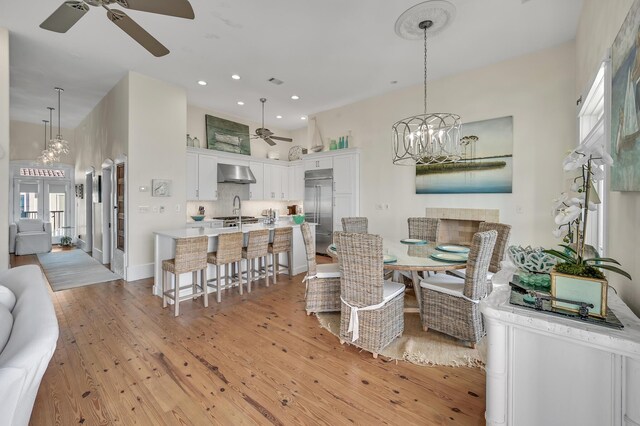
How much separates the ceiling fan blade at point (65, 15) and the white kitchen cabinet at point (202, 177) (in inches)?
144

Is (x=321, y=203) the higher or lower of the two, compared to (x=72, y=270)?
higher

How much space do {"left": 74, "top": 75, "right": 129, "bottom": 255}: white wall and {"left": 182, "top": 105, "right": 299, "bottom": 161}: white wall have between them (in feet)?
3.31

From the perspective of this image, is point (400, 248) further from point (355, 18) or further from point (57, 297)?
point (57, 297)

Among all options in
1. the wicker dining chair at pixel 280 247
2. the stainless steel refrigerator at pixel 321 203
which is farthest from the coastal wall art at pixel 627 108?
the stainless steel refrigerator at pixel 321 203

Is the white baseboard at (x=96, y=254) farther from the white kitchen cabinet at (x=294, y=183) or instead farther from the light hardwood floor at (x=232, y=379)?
the white kitchen cabinet at (x=294, y=183)

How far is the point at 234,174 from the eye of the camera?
21.9 feet

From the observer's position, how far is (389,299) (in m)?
2.52

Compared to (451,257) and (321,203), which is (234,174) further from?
(451,257)

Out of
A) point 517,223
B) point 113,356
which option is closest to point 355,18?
point 517,223

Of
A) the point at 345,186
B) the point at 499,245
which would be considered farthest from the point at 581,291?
the point at 345,186

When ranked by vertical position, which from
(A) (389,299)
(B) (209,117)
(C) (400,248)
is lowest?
(A) (389,299)

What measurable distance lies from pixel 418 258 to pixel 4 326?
2.84m

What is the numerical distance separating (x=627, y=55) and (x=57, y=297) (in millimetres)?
6054

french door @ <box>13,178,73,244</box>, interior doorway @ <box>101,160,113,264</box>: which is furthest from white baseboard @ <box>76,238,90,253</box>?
interior doorway @ <box>101,160,113,264</box>
